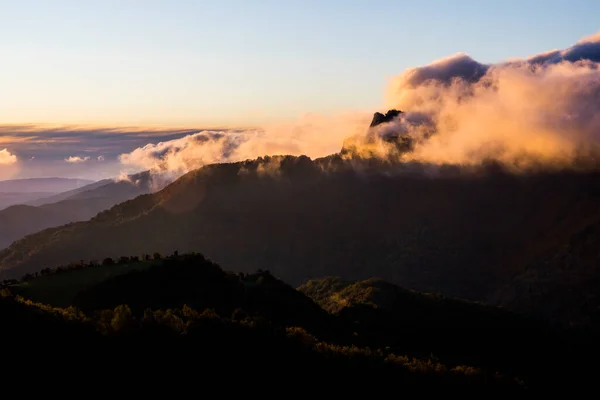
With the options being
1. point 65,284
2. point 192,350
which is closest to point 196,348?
point 192,350

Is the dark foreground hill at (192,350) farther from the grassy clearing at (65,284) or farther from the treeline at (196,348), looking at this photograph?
the grassy clearing at (65,284)

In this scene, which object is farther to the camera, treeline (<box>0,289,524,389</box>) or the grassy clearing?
the grassy clearing

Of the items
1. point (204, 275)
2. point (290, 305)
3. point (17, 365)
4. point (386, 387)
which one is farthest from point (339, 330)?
point (17, 365)

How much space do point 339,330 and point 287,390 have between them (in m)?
69.8

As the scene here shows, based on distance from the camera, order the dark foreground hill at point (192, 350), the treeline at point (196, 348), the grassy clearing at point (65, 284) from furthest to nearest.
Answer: the grassy clearing at point (65, 284) < the treeline at point (196, 348) < the dark foreground hill at point (192, 350)

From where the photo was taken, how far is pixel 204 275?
522ft

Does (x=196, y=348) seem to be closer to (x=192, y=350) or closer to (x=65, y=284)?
(x=192, y=350)

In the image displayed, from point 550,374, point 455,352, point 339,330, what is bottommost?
point 550,374

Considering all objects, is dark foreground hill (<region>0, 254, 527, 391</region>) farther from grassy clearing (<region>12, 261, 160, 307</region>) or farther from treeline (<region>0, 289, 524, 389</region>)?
grassy clearing (<region>12, 261, 160, 307</region>)

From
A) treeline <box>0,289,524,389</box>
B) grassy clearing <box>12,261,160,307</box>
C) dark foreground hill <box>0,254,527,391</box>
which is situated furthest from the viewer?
grassy clearing <box>12,261,160,307</box>

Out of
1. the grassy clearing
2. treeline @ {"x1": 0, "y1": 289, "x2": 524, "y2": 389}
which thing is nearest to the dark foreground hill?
treeline @ {"x1": 0, "y1": 289, "x2": 524, "y2": 389}

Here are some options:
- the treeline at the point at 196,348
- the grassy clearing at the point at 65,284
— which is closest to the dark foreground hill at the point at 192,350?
the treeline at the point at 196,348

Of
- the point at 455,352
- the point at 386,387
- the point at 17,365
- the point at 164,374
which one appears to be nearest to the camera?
the point at 17,365

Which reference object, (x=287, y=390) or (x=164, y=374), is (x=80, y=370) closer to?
(x=164, y=374)
